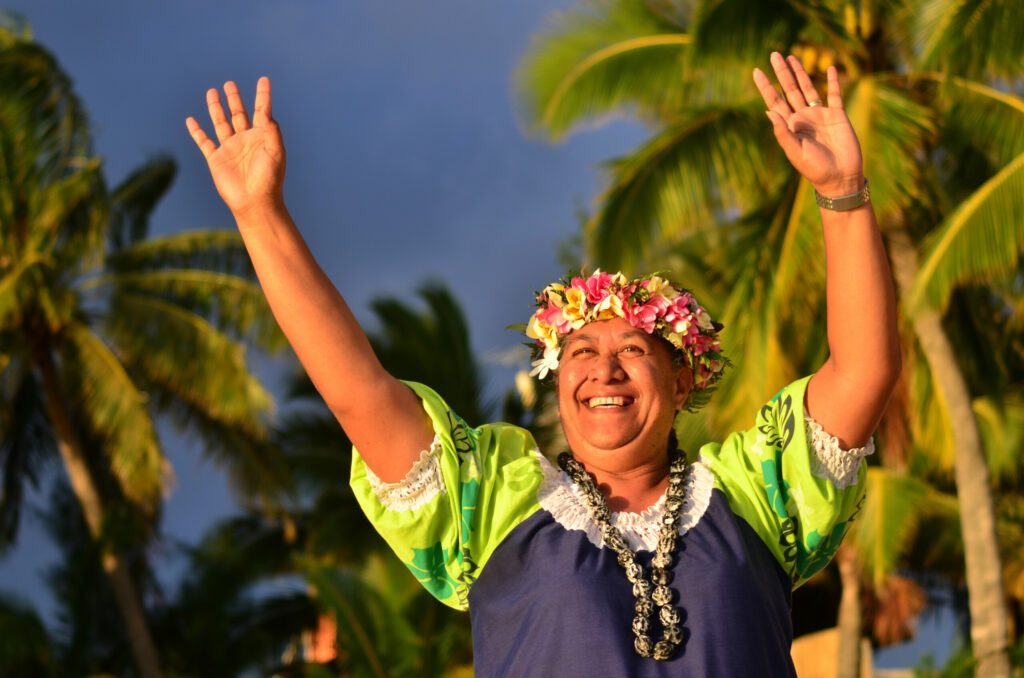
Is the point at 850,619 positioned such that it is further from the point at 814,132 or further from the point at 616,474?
the point at 814,132

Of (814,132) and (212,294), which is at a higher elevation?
(212,294)

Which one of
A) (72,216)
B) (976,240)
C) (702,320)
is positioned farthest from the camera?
(72,216)

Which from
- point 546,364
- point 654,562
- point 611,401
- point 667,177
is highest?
point 667,177

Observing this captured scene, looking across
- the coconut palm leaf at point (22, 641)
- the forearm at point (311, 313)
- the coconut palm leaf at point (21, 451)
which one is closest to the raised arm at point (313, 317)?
the forearm at point (311, 313)

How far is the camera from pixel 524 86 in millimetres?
13109

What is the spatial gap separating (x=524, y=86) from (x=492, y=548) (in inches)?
408

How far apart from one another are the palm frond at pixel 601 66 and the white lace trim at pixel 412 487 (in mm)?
9891

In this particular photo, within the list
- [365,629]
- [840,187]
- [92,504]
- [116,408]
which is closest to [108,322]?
[116,408]

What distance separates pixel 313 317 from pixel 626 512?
78 centimetres

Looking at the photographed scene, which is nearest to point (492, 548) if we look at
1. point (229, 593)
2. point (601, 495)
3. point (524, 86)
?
point (601, 495)

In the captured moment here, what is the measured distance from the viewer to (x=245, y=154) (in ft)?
9.95

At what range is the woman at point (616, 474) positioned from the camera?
2916 mm

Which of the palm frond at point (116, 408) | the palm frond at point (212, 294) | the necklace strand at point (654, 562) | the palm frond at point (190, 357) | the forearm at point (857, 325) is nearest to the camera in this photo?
the necklace strand at point (654, 562)

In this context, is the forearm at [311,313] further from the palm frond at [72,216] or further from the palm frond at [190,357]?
the palm frond at [72,216]
